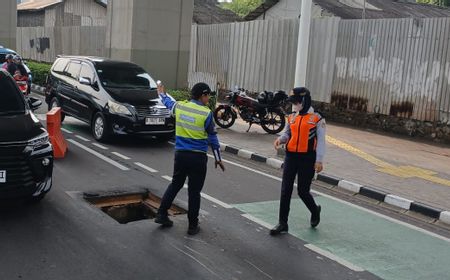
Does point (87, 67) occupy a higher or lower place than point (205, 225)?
higher

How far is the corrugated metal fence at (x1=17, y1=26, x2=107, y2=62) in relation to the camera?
25.8 meters

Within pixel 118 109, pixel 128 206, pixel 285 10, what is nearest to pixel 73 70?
pixel 118 109

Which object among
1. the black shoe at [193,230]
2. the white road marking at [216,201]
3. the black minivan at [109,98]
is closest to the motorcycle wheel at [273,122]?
the black minivan at [109,98]

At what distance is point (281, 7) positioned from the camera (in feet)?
109

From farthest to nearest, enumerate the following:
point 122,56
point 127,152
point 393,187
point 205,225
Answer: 1. point 122,56
2. point 127,152
3. point 393,187
4. point 205,225

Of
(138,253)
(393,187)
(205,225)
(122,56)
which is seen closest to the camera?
(138,253)

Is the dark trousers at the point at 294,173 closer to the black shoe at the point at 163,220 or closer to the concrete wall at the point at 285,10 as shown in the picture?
the black shoe at the point at 163,220

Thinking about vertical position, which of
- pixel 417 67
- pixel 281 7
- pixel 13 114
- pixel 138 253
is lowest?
pixel 138 253

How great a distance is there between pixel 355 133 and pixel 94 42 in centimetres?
1656

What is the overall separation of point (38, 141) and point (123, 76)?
6103 millimetres

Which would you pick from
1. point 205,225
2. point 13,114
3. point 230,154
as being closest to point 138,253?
point 205,225

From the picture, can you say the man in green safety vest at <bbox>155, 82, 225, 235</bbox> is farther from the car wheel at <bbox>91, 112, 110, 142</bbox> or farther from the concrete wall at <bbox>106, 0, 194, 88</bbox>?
the concrete wall at <bbox>106, 0, 194, 88</bbox>

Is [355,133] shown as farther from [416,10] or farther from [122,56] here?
[416,10]

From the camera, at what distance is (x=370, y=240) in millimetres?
6062
